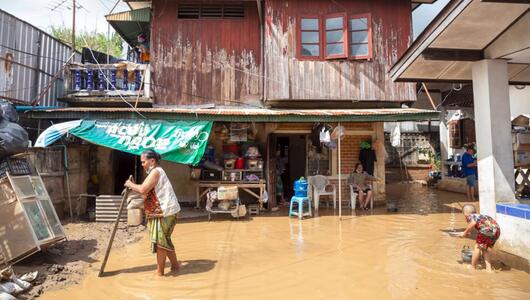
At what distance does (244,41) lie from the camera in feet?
35.8

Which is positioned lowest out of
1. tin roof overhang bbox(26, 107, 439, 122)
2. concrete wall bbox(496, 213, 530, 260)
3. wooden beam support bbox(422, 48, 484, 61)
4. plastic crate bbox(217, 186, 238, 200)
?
concrete wall bbox(496, 213, 530, 260)

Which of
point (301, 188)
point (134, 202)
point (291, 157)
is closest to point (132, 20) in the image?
point (134, 202)

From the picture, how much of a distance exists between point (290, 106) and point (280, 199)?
9.37ft

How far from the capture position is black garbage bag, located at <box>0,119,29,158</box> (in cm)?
560

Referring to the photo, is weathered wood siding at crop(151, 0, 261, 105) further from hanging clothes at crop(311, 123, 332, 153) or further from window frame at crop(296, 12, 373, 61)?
hanging clothes at crop(311, 123, 332, 153)

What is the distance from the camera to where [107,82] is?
34.3 feet

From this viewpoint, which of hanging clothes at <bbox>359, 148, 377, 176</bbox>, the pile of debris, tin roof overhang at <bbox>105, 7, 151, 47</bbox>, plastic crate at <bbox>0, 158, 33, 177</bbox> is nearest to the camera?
the pile of debris

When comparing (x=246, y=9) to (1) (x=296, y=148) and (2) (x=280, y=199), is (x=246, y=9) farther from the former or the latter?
(2) (x=280, y=199)

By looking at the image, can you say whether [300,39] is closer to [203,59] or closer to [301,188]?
[203,59]

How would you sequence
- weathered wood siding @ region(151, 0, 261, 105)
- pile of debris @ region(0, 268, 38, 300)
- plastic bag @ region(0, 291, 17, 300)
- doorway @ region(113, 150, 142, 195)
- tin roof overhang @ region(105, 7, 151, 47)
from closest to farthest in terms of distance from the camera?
plastic bag @ region(0, 291, 17, 300) → pile of debris @ region(0, 268, 38, 300) → weathered wood siding @ region(151, 0, 261, 105) → doorway @ region(113, 150, 142, 195) → tin roof overhang @ region(105, 7, 151, 47)

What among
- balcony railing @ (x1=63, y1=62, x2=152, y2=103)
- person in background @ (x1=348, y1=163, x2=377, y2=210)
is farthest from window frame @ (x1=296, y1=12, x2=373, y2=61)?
balcony railing @ (x1=63, y1=62, x2=152, y2=103)

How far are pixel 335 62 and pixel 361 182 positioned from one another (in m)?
3.49

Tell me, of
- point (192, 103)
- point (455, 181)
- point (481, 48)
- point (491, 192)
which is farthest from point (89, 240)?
point (455, 181)

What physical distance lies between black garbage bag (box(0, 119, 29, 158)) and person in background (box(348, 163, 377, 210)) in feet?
25.2
